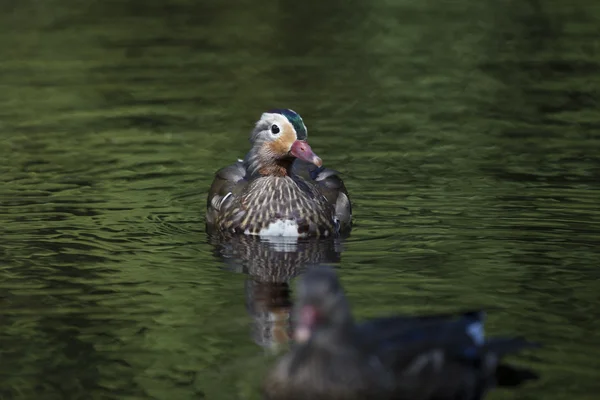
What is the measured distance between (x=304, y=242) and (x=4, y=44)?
11.7 meters

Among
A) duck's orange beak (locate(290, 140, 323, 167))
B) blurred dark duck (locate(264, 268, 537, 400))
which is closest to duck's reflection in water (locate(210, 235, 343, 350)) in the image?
duck's orange beak (locate(290, 140, 323, 167))

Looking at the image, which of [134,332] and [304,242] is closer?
[134,332]

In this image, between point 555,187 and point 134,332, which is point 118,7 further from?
point 134,332

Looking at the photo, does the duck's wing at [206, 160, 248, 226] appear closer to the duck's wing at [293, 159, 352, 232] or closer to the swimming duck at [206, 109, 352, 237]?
the swimming duck at [206, 109, 352, 237]

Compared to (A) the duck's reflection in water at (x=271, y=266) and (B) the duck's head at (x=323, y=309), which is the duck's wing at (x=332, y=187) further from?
(B) the duck's head at (x=323, y=309)

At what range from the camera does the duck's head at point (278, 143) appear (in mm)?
13867

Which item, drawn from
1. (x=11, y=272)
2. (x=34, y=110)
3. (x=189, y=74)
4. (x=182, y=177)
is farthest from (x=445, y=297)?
(x=189, y=74)

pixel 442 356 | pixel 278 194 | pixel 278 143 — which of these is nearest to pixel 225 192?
pixel 278 194

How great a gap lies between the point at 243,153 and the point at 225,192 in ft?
9.50

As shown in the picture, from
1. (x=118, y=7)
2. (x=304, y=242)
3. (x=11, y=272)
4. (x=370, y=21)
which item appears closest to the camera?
(x=11, y=272)

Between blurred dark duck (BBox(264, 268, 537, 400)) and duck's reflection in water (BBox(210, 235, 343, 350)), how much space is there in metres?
1.30

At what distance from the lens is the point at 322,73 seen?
2156 cm

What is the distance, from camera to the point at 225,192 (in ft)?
46.9

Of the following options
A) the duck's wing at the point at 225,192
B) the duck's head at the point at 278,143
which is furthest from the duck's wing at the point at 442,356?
the duck's wing at the point at 225,192
